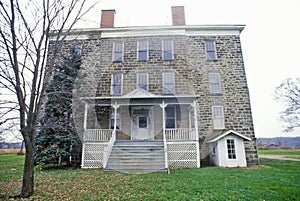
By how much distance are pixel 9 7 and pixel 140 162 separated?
305 inches

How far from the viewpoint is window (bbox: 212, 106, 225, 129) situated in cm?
1273

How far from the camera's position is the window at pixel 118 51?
558 inches

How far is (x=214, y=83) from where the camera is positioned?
13.4 meters

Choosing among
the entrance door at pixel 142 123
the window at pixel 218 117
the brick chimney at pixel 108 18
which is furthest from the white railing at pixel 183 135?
the brick chimney at pixel 108 18

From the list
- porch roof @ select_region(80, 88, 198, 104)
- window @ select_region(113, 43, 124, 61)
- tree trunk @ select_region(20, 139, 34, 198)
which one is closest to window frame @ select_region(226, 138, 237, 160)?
porch roof @ select_region(80, 88, 198, 104)

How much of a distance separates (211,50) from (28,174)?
1300cm

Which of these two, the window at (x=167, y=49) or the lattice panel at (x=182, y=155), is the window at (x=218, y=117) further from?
the window at (x=167, y=49)

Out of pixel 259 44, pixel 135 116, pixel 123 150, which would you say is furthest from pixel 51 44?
pixel 259 44

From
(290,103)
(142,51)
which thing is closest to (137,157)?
(142,51)

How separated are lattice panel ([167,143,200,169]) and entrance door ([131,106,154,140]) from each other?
Result: 2.34m

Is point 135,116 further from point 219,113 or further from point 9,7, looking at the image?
point 9,7

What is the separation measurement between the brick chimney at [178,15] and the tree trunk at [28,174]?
1290 cm

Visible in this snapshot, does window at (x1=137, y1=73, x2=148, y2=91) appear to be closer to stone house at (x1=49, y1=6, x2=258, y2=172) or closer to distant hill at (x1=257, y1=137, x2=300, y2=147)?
stone house at (x1=49, y1=6, x2=258, y2=172)

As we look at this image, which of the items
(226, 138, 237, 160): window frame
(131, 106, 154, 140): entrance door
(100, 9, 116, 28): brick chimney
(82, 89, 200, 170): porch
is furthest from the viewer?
(100, 9, 116, 28): brick chimney
